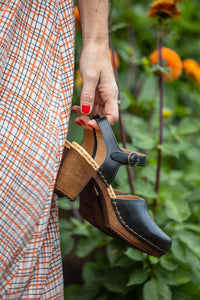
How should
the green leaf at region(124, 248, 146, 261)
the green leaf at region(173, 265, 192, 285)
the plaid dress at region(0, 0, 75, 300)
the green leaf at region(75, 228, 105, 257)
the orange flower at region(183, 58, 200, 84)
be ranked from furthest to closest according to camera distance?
the orange flower at region(183, 58, 200, 84), the green leaf at region(75, 228, 105, 257), the green leaf at region(173, 265, 192, 285), the green leaf at region(124, 248, 146, 261), the plaid dress at region(0, 0, 75, 300)

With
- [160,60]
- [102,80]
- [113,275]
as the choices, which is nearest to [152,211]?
[113,275]

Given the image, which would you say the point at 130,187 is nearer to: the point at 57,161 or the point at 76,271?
the point at 57,161

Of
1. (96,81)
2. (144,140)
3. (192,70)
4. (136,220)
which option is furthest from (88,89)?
(192,70)

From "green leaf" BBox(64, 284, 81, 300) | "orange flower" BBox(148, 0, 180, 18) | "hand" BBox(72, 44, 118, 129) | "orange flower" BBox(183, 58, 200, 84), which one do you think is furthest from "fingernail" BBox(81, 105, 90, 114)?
"orange flower" BBox(183, 58, 200, 84)

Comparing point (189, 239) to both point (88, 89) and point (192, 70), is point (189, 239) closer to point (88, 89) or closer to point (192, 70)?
point (88, 89)

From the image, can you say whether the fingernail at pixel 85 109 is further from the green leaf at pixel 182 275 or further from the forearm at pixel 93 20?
the green leaf at pixel 182 275

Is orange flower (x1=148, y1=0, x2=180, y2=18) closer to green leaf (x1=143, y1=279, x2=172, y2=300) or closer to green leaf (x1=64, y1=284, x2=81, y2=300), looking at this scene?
green leaf (x1=143, y1=279, x2=172, y2=300)

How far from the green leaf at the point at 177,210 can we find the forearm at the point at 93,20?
63 centimetres

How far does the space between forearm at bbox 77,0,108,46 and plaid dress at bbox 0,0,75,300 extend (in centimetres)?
4

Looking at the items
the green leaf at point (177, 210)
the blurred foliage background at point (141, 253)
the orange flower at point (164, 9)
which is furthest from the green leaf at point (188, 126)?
the orange flower at point (164, 9)

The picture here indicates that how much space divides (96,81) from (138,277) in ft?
2.28

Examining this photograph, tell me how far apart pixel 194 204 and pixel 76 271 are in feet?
2.16

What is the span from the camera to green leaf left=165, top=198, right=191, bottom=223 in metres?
1.16

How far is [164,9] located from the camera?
1198 mm
